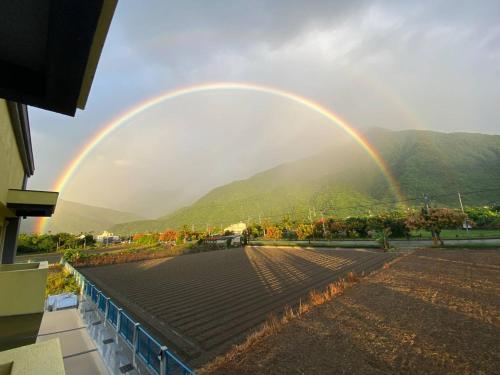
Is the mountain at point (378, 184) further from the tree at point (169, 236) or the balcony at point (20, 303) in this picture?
the balcony at point (20, 303)

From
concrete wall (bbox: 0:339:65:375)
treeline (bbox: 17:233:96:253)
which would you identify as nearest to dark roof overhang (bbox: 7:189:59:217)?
concrete wall (bbox: 0:339:65:375)

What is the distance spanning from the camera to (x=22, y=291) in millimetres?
6801

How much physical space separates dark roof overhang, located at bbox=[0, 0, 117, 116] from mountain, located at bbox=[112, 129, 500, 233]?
72443 mm

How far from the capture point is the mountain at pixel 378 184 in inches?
2785

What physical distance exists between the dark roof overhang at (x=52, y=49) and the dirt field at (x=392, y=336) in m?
6.30

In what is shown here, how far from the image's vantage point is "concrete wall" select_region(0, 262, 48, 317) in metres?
6.45

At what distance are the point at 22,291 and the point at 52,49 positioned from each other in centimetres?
801

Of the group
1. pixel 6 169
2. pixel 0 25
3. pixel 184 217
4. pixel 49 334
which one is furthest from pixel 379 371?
pixel 184 217

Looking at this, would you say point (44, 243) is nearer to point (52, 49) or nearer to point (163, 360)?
point (163, 360)

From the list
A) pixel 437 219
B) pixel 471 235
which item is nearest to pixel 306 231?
pixel 437 219

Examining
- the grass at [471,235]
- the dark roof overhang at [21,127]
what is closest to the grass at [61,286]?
the dark roof overhang at [21,127]

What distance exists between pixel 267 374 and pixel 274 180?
15135cm

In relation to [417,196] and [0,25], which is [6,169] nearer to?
[0,25]

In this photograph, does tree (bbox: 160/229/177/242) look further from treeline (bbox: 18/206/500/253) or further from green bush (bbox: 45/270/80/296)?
green bush (bbox: 45/270/80/296)
